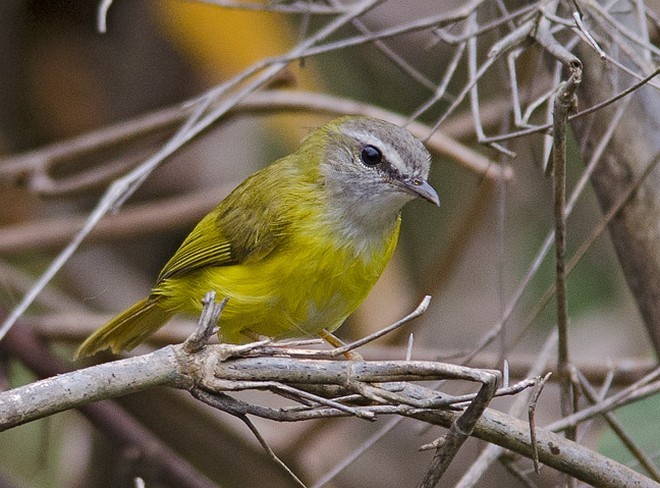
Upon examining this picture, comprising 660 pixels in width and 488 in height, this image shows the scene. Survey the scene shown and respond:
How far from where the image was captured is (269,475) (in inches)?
195

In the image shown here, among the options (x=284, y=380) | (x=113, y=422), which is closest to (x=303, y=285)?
(x=284, y=380)

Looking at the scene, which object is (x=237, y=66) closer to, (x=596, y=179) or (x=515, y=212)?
(x=515, y=212)

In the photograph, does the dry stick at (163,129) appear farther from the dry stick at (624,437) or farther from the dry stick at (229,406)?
the dry stick at (229,406)

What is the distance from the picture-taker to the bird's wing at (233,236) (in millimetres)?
3123

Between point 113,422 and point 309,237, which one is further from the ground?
point 309,237

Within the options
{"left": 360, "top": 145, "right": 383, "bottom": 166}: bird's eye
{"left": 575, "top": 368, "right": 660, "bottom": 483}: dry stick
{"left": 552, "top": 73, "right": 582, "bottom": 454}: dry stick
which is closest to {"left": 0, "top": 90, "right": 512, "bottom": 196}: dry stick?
{"left": 360, "top": 145, "right": 383, "bottom": 166}: bird's eye

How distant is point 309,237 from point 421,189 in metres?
0.38

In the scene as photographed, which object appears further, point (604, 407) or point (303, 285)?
point (303, 285)

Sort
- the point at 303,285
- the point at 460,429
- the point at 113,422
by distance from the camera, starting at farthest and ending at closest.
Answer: the point at 113,422 → the point at 303,285 → the point at 460,429

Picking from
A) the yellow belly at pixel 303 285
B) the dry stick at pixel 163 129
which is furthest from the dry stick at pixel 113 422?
the yellow belly at pixel 303 285

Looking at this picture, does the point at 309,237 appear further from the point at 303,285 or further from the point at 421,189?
the point at 421,189

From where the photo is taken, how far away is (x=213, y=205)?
482 cm

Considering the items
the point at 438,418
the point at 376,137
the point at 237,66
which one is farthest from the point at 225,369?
the point at 237,66

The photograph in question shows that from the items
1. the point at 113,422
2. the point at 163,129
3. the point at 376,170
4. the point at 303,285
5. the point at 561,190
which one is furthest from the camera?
the point at 163,129
